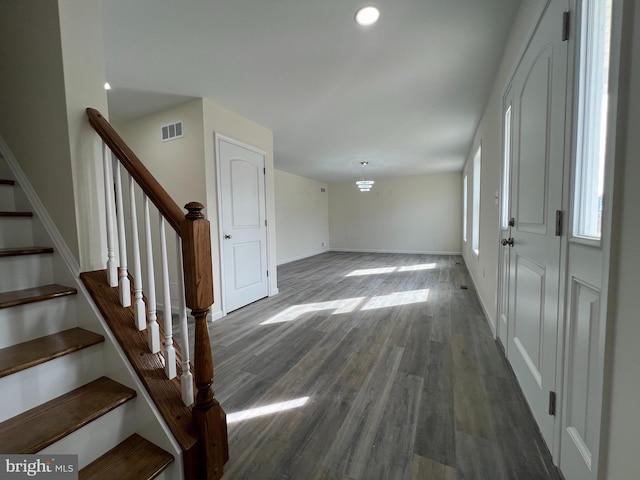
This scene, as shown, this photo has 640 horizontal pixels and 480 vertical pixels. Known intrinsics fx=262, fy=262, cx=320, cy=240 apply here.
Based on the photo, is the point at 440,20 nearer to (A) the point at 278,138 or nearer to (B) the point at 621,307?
(B) the point at 621,307

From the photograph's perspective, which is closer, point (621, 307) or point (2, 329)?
point (621, 307)

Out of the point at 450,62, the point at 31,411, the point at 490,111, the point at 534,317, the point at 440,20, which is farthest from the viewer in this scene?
the point at 490,111

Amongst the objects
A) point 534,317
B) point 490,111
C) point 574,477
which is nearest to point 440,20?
point 490,111

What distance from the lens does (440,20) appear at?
1.79m

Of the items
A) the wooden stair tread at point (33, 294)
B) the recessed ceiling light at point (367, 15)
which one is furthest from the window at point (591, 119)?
the wooden stair tread at point (33, 294)

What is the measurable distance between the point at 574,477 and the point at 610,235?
94 cm

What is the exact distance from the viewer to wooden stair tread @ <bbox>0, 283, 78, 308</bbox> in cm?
106

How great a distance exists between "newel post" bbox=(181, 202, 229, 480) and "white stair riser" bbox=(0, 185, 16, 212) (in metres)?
1.30

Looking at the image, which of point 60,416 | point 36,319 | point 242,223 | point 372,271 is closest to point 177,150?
point 242,223

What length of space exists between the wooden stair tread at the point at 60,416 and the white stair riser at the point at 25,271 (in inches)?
23.6

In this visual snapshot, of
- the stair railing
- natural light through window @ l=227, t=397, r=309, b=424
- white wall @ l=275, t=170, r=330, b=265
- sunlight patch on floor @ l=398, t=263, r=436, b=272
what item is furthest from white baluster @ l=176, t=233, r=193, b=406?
white wall @ l=275, t=170, r=330, b=265

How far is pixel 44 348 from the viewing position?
1.04 meters

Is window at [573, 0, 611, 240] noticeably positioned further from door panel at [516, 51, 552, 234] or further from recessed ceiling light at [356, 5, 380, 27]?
recessed ceiling light at [356, 5, 380, 27]

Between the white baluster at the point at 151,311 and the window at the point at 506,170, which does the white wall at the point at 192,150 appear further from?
the window at the point at 506,170
